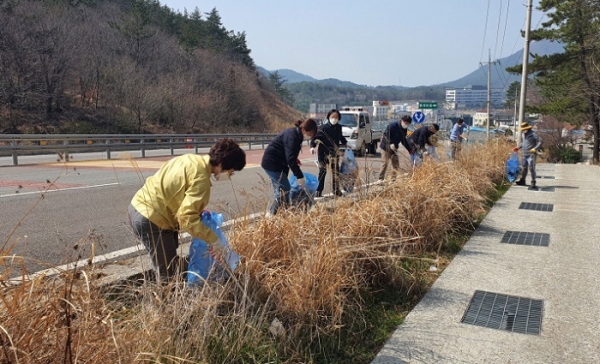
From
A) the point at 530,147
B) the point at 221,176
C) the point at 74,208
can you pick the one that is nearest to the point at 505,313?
the point at 221,176

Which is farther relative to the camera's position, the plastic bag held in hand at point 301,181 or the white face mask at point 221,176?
the plastic bag held in hand at point 301,181

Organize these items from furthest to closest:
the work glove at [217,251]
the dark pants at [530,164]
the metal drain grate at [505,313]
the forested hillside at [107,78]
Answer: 1. the forested hillside at [107,78]
2. the dark pants at [530,164]
3. the metal drain grate at [505,313]
4. the work glove at [217,251]

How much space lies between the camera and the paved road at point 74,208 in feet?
16.4

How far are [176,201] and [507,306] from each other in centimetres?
306

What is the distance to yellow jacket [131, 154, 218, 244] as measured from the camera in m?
3.54

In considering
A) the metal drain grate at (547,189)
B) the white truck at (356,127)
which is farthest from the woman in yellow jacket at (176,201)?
the white truck at (356,127)

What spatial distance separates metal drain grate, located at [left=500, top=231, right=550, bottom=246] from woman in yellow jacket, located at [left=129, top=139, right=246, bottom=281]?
4918 millimetres

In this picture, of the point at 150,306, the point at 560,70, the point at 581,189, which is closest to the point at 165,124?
the point at 560,70

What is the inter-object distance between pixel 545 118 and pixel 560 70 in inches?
960

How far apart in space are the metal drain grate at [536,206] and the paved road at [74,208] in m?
3.07

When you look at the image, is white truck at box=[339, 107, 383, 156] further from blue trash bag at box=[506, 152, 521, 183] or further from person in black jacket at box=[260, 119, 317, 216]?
person in black jacket at box=[260, 119, 317, 216]

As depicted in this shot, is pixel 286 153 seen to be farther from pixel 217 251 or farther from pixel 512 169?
pixel 512 169

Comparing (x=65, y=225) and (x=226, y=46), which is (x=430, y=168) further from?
(x=226, y=46)

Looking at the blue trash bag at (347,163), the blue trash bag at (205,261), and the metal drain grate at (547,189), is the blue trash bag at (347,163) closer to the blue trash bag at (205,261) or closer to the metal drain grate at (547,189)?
the blue trash bag at (205,261)
